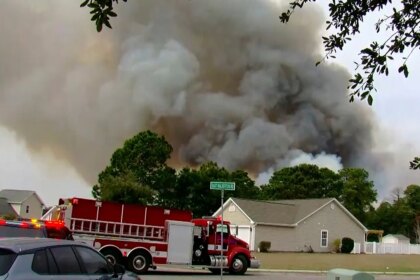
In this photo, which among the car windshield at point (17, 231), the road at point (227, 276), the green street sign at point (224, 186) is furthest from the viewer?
the road at point (227, 276)

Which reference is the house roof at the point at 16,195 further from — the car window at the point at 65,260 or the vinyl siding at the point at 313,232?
the car window at the point at 65,260

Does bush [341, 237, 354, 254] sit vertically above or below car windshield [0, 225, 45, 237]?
above

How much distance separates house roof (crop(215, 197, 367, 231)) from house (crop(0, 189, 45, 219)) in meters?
43.3

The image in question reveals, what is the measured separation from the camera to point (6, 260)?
23.6 ft

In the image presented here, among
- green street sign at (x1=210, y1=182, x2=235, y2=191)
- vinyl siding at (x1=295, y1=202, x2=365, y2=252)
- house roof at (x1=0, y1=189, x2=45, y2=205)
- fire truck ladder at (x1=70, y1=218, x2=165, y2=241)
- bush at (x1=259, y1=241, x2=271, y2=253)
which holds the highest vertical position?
house roof at (x1=0, y1=189, x2=45, y2=205)

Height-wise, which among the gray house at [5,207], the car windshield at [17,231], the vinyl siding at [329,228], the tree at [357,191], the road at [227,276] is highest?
the tree at [357,191]

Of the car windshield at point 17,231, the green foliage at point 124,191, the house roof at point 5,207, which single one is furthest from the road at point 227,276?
the house roof at point 5,207

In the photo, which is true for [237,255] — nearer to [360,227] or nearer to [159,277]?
[159,277]

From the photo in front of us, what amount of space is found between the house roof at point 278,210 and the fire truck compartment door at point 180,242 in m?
26.7

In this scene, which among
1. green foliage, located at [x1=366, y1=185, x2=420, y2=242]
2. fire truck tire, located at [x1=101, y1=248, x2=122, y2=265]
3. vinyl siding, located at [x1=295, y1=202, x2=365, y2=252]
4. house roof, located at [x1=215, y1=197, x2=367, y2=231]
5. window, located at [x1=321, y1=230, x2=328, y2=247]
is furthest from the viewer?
green foliage, located at [x1=366, y1=185, x2=420, y2=242]

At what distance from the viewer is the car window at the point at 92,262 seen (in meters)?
8.25

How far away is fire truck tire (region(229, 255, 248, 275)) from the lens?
24.6 m

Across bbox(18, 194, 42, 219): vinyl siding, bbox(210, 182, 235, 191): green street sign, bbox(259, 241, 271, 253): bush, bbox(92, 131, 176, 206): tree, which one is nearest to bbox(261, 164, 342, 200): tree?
bbox(92, 131, 176, 206): tree

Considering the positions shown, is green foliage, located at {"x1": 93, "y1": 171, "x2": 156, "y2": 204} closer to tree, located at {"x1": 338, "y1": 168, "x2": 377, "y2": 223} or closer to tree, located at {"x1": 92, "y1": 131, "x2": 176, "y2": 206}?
tree, located at {"x1": 92, "y1": 131, "x2": 176, "y2": 206}
